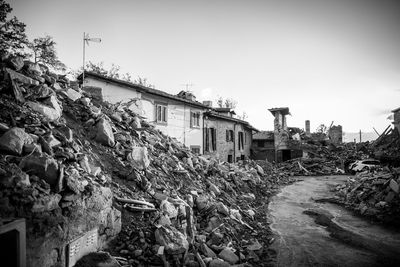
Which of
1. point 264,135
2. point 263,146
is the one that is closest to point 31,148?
point 263,146

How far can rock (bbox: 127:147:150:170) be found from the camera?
6.46 m

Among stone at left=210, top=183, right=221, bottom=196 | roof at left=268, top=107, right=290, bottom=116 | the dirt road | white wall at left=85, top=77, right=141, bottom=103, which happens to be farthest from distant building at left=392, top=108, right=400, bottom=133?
white wall at left=85, top=77, right=141, bottom=103

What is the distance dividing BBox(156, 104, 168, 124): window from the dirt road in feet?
30.1

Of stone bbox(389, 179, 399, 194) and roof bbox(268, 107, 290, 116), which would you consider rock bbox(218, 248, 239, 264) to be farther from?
roof bbox(268, 107, 290, 116)

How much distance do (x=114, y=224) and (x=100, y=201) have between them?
2.07 feet

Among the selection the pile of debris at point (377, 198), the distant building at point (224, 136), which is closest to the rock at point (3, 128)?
the pile of debris at point (377, 198)

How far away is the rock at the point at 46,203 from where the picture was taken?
3361 mm

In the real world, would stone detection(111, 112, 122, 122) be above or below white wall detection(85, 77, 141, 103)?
below

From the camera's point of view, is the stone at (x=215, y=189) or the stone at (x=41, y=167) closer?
the stone at (x=41, y=167)

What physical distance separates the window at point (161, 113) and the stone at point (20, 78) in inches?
355

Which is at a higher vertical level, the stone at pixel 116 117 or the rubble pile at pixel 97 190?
the stone at pixel 116 117

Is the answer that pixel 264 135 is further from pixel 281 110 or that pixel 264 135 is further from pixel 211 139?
pixel 211 139

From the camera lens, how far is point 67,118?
20.7ft

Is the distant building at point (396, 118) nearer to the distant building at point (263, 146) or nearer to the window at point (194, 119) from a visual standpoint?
the distant building at point (263, 146)
